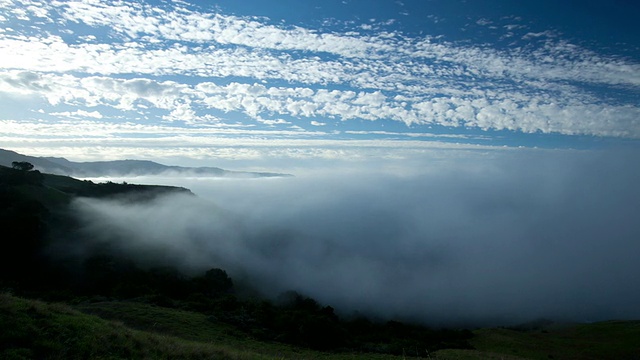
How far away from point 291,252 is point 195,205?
43665 mm

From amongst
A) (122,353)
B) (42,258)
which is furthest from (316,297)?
(122,353)

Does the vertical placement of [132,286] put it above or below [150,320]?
below

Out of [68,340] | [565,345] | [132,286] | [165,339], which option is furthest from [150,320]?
[565,345]

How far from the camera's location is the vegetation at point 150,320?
14773 mm

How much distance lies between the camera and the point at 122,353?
47.1 ft

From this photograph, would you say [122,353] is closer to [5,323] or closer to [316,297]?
[5,323]

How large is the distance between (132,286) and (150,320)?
34060mm

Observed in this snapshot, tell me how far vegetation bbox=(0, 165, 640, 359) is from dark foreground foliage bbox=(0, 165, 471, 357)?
18 cm

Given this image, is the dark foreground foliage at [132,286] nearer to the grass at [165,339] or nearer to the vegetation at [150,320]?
the vegetation at [150,320]

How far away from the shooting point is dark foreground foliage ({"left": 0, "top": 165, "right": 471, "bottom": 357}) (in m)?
39.3

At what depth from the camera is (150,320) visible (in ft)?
99.6

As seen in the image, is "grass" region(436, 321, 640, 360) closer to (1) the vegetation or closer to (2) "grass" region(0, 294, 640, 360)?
(2) "grass" region(0, 294, 640, 360)

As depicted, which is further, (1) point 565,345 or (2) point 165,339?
(1) point 565,345

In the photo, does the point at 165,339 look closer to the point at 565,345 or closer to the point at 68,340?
the point at 68,340
